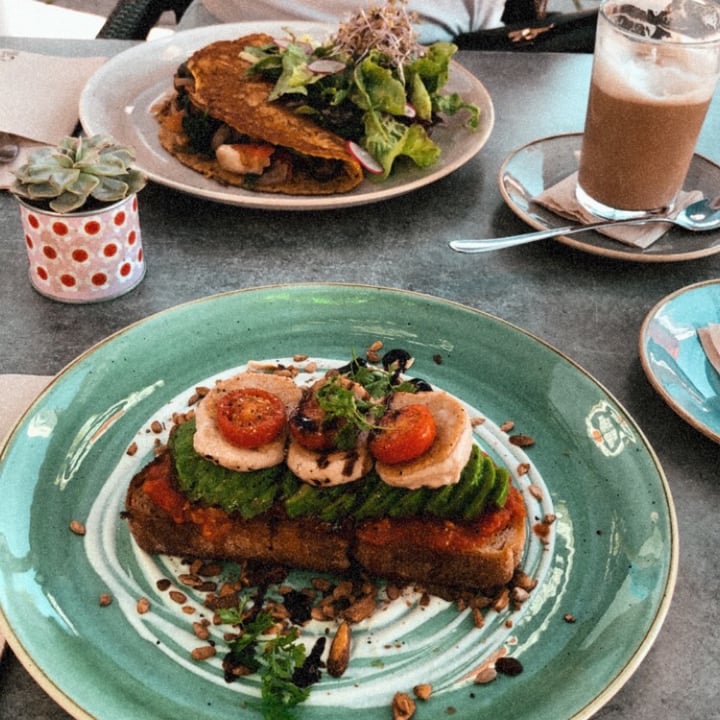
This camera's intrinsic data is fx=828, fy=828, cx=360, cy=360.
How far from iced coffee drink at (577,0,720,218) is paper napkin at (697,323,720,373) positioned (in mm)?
427

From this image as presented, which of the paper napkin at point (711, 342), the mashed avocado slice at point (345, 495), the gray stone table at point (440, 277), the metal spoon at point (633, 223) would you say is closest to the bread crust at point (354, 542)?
the mashed avocado slice at point (345, 495)

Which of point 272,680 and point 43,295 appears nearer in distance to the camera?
point 272,680

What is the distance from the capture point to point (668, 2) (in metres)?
1.61

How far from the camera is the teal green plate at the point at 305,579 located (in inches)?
34.7

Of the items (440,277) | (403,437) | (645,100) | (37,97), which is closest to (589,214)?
(645,100)

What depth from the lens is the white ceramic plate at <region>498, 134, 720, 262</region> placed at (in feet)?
5.20

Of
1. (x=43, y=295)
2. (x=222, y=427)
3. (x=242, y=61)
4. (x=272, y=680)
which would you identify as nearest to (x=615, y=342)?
(x=222, y=427)

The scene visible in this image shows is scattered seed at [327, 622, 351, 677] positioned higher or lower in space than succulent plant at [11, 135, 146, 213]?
lower

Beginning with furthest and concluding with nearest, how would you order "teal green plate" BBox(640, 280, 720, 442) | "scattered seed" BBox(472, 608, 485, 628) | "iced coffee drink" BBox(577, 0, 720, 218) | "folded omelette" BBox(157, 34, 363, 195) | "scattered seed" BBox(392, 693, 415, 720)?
"folded omelette" BBox(157, 34, 363, 195), "iced coffee drink" BBox(577, 0, 720, 218), "teal green plate" BBox(640, 280, 720, 442), "scattered seed" BBox(472, 608, 485, 628), "scattered seed" BBox(392, 693, 415, 720)

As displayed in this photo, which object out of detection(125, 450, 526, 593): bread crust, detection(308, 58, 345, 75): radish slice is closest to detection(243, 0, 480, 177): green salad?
detection(308, 58, 345, 75): radish slice

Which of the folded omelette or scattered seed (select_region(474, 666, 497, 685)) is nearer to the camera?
scattered seed (select_region(474, 666, 497, 685))

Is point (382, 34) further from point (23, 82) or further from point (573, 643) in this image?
point (573, 643)

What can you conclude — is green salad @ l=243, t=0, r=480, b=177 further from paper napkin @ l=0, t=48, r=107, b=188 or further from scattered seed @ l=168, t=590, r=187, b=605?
scattered seed @ l=168, t=590, r=187, b=605

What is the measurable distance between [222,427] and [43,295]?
2.04 ft
